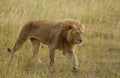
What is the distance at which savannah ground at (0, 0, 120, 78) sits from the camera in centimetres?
680

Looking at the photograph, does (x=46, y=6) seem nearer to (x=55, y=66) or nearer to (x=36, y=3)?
(x=36, y=3)

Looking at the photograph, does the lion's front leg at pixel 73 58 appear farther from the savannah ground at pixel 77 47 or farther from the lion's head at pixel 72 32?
the lion's head at pixel 72 32

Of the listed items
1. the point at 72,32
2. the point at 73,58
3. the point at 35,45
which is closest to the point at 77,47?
the point at 35,45

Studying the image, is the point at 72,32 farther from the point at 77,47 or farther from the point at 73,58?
the point at 77,47

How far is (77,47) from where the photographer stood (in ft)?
27.7

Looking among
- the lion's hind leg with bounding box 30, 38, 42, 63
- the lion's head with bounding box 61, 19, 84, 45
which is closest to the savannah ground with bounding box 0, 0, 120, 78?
the lion's hind leg with bounding box 30, 38, 42, 63

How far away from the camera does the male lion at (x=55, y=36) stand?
685 centimetres

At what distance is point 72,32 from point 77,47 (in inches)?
65.4

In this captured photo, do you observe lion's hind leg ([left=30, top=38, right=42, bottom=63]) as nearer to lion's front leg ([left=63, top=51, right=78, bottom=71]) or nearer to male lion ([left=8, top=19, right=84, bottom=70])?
male lion ([left=8, top=19, right=84, bottom=70])

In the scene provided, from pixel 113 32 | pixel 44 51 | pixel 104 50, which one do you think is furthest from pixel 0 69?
pixel 113 32

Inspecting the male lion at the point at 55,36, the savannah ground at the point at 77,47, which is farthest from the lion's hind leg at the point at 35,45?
the savannah ground at the point at 77,47

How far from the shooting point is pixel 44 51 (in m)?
8.08

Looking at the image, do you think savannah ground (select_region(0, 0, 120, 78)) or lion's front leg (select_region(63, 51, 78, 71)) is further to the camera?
lion's front leg (select_region(63, 51, 78, 71))

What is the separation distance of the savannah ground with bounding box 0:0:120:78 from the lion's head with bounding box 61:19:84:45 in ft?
1.74
